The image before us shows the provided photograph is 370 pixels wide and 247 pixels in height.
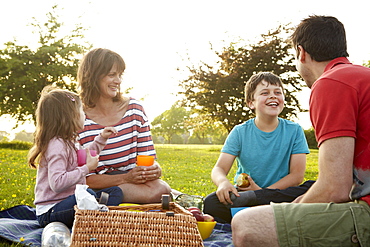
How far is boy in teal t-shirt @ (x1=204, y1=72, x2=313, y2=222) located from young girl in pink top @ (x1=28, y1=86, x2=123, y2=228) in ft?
4.51

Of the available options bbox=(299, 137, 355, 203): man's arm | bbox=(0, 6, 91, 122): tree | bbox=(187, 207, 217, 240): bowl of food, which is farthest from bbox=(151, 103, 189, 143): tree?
bbox=(299, 137, 355, 203): man's arm

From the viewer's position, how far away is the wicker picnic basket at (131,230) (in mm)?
2441

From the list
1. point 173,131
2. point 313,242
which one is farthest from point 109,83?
point 173,131

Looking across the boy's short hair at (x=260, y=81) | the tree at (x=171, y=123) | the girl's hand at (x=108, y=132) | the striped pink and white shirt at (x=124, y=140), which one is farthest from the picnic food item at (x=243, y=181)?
the tree at (x=171, y=123)

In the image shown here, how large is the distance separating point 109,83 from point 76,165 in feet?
3.47

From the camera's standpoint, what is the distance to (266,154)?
4.08m

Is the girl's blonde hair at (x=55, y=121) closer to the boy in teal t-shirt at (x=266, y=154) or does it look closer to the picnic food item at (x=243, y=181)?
the boy in teal t-shirt at (x=266, y=154)

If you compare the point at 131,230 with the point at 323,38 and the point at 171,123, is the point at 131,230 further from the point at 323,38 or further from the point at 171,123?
the point at 171,123

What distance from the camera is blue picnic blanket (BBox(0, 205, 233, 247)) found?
10.5 feet

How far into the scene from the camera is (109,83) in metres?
4.18

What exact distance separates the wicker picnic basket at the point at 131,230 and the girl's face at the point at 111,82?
6.32ft

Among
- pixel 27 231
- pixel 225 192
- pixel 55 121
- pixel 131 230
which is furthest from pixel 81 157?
pixel 225 192

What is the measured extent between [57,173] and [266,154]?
210cm

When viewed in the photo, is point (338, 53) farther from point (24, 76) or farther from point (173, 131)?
point (173, 131)
